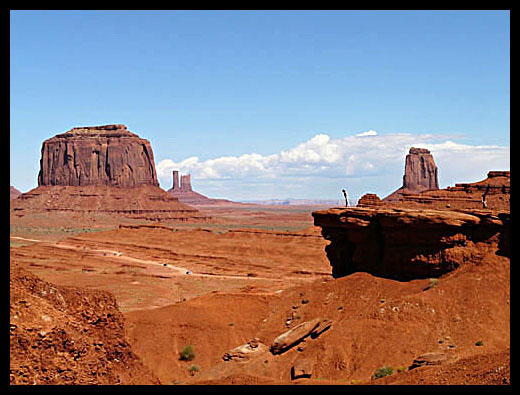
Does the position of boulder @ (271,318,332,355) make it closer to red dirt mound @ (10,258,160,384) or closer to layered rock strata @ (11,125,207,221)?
red dirt mound @ (10,258,160,384)

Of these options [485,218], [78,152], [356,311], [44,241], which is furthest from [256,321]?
[78,152]

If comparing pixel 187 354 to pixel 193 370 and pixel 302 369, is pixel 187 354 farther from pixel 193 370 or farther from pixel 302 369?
pixel 302 369

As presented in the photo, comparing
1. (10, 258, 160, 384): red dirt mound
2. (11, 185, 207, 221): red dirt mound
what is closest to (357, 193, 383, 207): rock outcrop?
(10, 258, 160, 384): red dirt mound

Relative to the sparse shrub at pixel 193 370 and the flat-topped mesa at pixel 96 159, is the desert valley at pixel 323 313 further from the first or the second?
the flat-topped mesa at pixel 96 159

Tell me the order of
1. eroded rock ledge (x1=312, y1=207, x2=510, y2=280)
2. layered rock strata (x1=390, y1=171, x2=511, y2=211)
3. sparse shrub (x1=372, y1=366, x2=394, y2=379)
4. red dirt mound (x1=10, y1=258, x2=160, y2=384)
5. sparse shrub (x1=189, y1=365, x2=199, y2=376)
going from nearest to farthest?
red dirt mound (x1=10, y1=258, x2=160, y2=384), sparse shrub (x1=372, y1=366, x2=394, y2=379), sparse shrub (x1=189, y1=365, x2=199, y2=376), eroded rock ledge (x1=312, y1=207, x2=510, y2=280), layered rock strata (x1=390, y1=171, x2=511, y2=211)

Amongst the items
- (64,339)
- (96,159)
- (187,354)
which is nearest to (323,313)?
(187,354)

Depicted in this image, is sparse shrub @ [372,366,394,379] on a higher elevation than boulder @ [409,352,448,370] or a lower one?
lower

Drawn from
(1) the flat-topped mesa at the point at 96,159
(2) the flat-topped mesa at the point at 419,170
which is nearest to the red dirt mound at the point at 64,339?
(1) the flat-topped mesa at the point at 96,159

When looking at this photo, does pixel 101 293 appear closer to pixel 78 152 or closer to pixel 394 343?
pixel 394 343
